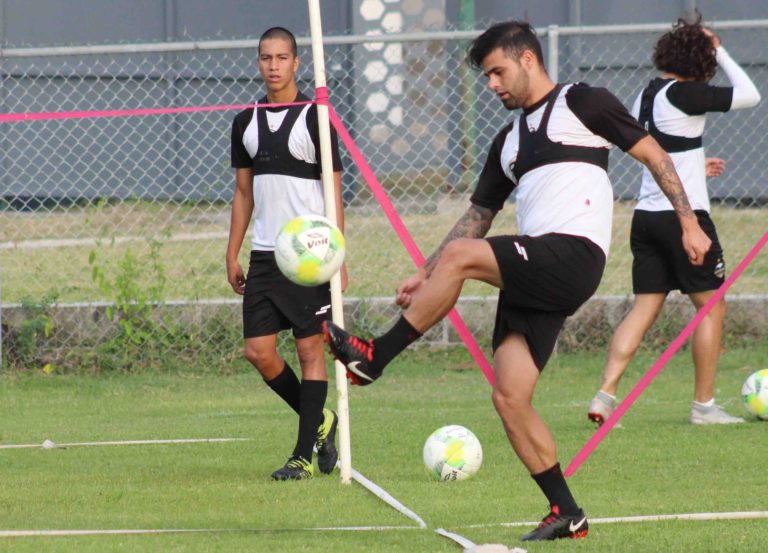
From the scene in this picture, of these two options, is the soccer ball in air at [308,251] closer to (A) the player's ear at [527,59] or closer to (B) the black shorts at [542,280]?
(B) the black shorts at [542,280]

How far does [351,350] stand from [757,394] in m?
3.80

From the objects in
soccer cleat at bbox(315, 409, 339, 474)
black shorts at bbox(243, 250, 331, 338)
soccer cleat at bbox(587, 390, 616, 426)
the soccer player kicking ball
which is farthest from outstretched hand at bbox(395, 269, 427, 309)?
soccer cleat at bbox(587, 390, 616, 426)

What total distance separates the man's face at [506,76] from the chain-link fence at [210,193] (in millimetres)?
5343

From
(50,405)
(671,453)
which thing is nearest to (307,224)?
(671,453)

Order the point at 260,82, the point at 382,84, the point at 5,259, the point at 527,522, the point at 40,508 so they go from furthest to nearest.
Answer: the point at 260,82 → the point at 382,84 → the point at 5,259 → the point at 40,508 → the point at 527,522

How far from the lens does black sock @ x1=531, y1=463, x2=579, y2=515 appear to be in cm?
540

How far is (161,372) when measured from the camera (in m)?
10.9

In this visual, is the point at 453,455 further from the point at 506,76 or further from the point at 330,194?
the point at 506,76

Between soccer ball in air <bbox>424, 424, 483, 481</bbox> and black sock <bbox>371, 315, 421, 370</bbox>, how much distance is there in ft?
5.02

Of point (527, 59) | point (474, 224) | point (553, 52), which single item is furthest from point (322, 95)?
point (553, 52)

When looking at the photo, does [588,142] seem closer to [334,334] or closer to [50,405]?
[334,334]

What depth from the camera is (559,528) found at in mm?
5344

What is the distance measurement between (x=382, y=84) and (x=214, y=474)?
6.24 metres

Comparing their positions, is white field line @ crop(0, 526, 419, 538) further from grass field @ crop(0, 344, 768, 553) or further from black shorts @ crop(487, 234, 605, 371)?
black shorts @ crop(487, 234, 605, 371)
